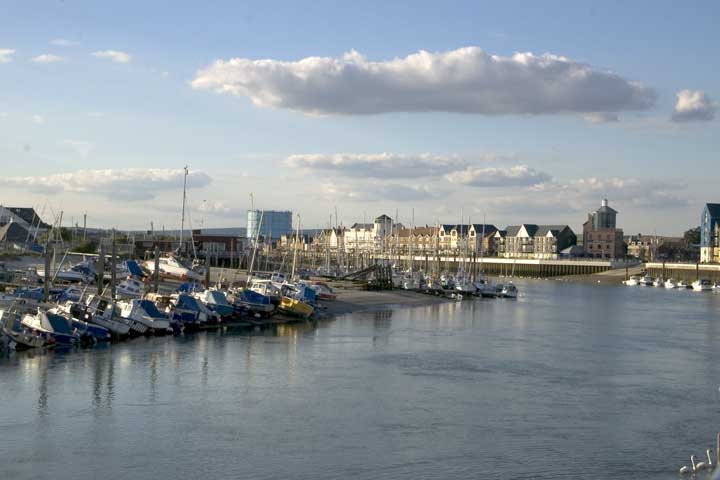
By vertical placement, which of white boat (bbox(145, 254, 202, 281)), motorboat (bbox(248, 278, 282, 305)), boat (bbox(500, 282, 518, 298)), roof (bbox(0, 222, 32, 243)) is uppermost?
roof (bbox(0, 222, 32, 243))

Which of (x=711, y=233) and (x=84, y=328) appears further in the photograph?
(x=711, y=233)

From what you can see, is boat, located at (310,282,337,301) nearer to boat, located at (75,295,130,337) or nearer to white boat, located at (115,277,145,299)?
white boat, located at (115,277,145,299)

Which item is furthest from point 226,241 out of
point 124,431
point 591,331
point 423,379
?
point 124,431

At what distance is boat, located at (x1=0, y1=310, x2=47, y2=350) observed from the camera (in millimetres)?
40656

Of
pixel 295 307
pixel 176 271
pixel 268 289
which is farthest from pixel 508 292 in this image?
pixel 295 307

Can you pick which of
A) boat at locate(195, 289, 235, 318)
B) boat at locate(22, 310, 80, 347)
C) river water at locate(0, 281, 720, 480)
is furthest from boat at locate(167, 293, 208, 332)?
boat at locate(22, 310, 80, 347)

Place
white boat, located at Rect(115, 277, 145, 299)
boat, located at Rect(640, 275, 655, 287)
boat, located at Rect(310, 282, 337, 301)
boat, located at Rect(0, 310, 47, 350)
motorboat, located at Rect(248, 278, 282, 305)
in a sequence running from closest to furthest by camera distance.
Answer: boat, located at Rect(0, 310, 47, 350) → white boat, located at Rect(115, 277, 145, 299) → motorboat, located at Rect(248, 278, 282, 305) → boat, located at Rect(310, 282, 337, 301) → boat, located at Rect(640, 275, 655, 287)

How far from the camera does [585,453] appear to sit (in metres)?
25.0

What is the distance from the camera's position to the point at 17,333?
40.8 m

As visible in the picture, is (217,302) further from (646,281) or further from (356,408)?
(646,281)

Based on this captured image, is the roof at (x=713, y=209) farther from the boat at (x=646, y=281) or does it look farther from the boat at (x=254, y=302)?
the boat at (x=254, y=302)

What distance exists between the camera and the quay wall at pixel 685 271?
153500 mm

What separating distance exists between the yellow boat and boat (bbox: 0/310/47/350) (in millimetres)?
22262

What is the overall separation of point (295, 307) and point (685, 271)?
11637 centimetres
